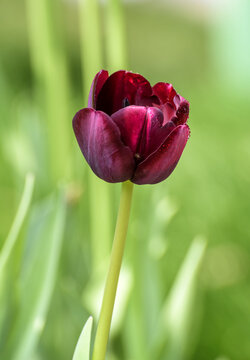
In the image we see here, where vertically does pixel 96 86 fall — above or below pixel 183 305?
above

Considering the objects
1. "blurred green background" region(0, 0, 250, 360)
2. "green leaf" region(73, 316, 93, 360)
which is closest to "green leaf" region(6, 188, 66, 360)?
"blurred green background" region(0, 0, 250, 360)

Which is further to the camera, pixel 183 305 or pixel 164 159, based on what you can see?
pixel 183 305

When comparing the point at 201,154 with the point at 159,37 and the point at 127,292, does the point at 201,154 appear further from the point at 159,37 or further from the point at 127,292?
the point at 159,37

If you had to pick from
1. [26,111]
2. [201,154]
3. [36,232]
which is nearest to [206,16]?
[201,154]

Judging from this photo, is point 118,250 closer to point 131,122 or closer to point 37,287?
point 131,122

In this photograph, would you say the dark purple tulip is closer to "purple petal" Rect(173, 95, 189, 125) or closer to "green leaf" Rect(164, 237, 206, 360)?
"purple petal" Rect(173, 95, 189, 125)

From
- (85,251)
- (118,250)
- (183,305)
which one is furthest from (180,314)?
(118,250)

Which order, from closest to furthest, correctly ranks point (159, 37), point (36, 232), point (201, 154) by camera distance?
point (36, 232), point (201, 154), point (159, 37)
